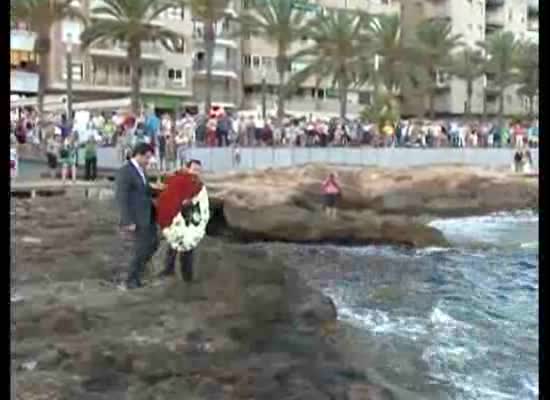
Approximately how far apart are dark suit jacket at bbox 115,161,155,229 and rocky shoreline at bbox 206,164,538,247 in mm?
10369

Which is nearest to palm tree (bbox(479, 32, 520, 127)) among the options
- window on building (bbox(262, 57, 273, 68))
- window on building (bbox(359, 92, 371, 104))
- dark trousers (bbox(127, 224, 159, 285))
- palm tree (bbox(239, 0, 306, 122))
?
window on building (bbox(359, 92, 371, 104))

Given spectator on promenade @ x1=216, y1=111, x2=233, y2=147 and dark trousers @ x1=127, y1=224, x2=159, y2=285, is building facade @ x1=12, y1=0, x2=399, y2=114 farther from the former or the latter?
dark trousers @ x1=127, y1=224, x2=159, y2=285

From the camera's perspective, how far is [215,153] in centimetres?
1816

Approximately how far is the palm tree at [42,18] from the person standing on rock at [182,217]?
12261 mm

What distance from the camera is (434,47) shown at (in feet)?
88.6

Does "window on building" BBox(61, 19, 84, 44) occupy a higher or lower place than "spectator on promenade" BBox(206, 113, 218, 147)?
higher

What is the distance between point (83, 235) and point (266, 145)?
19.7 ft

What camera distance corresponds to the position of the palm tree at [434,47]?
26.8 m

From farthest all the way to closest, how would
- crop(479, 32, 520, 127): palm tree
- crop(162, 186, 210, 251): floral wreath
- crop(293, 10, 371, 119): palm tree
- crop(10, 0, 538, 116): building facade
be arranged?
1. crop(479, 32, 520, 127): palm tree
2. crop(10, 0, 538, 116): building facade
3. crop(293, 10, 371, 119): palm tree
4. crop(162, 186, 210, 251): floral wreath

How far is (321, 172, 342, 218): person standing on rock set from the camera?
20.9 m

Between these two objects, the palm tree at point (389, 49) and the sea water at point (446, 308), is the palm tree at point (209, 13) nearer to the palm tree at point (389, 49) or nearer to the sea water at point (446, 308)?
the palm tree at point (389, 49)

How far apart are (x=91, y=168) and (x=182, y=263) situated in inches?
329

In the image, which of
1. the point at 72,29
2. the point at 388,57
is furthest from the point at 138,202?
the point at 72,29

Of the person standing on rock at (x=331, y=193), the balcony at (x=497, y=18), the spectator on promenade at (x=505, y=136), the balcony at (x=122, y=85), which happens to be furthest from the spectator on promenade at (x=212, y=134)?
the balcony at (x=497, y=18)
